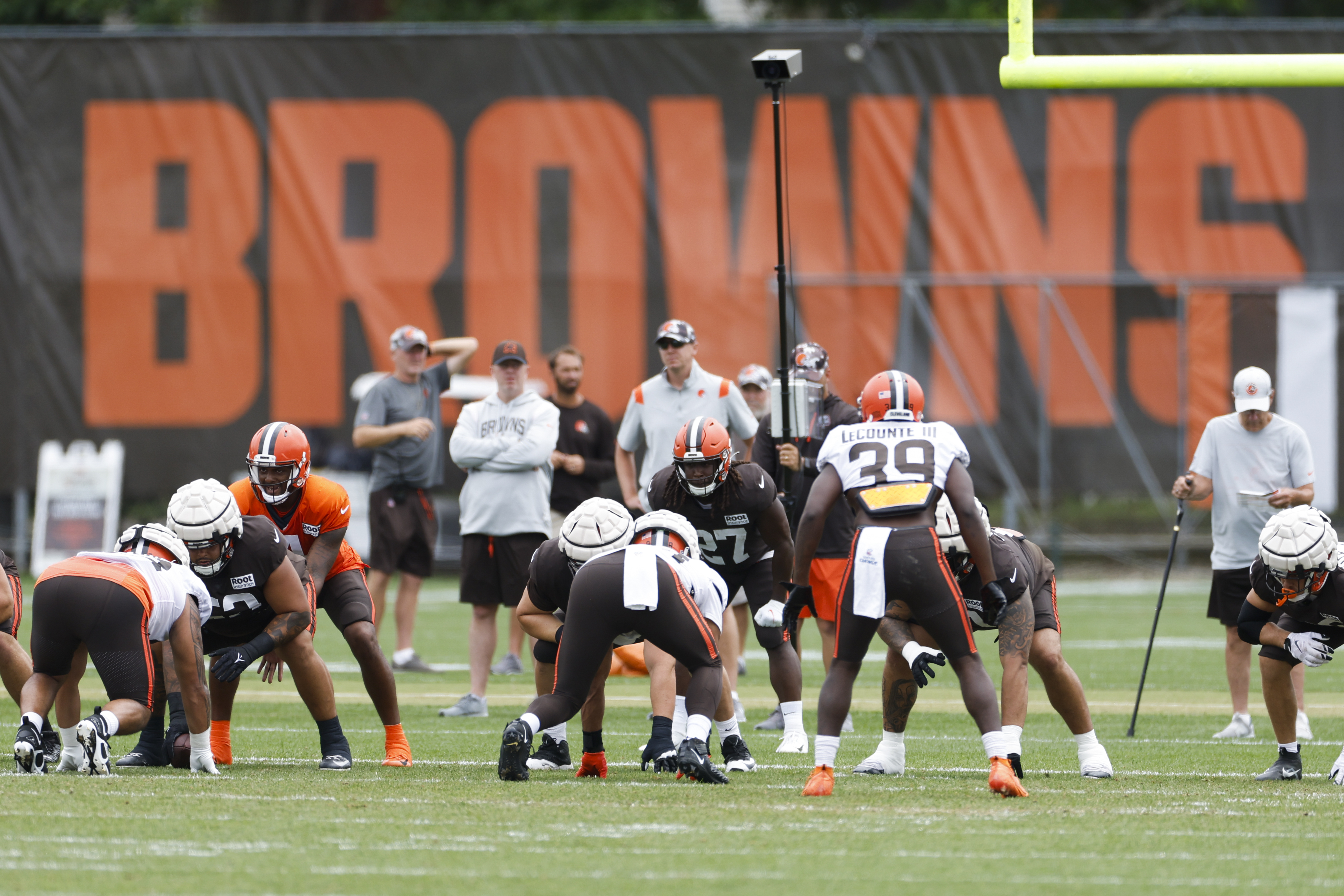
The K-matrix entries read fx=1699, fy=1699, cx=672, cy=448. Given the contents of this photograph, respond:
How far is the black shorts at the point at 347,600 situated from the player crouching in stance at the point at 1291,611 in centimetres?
397

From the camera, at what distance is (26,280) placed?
18.9 m

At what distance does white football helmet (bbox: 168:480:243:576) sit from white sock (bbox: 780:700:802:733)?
9.10 feet

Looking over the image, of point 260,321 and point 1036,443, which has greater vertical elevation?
point 260,321

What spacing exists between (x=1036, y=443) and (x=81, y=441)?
10638mm

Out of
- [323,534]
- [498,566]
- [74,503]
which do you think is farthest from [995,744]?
[74,503]

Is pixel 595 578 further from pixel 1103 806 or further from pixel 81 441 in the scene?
pixel 81 441

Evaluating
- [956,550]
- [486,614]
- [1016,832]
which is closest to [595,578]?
[956,550]

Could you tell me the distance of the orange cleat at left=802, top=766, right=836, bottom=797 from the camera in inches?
259

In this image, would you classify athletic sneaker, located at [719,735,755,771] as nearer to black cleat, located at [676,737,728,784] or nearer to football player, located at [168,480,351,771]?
black cleat, located at [676,737,728,784]

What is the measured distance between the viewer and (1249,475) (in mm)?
9375

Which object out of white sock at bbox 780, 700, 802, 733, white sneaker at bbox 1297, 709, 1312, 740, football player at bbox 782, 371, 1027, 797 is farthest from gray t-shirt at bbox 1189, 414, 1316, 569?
football player at bbox 782, 371, 1027, 797

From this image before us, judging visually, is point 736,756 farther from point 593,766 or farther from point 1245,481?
point 1245,481

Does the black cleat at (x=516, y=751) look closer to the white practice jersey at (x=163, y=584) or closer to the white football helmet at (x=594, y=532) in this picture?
the white football helmet at (x=594, y=532)

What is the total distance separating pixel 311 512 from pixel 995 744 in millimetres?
3282
